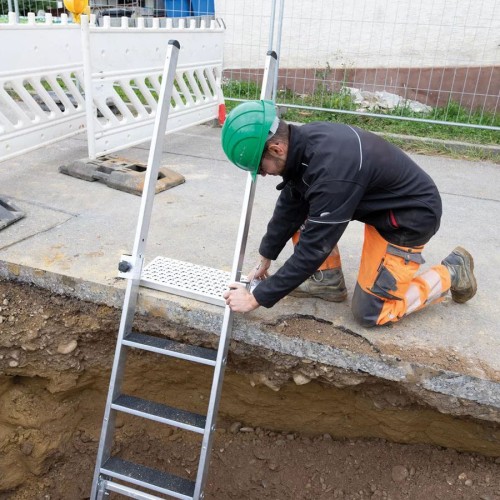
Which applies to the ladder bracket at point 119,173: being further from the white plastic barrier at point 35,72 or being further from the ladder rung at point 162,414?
the ladder rung at point 162,414

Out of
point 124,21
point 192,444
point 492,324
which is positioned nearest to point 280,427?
point 192,444

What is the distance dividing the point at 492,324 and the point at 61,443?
2.65 m

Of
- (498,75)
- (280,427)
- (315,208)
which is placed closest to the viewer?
(315,208)

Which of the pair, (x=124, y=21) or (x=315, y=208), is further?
(x=124, y=21)

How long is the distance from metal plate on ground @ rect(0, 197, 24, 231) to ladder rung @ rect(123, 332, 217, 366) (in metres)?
1.42

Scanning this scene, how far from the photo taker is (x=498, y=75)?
7.05 meters

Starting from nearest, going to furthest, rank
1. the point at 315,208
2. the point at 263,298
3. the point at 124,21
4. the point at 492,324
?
the point at 315,208, the point at 263,298, the point at 492,324, the point at 124,21

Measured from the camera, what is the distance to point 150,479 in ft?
8.35

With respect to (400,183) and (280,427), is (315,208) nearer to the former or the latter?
(400,183)

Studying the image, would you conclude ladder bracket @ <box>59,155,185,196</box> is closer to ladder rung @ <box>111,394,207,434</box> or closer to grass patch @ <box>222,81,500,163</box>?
ladder rung @ <box>111,394,207,434</box>

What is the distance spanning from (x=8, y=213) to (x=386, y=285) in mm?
2580

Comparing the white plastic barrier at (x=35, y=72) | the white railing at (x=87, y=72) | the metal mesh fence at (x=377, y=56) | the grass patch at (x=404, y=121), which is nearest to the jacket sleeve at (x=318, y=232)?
the white railing at (x=87, y=72)

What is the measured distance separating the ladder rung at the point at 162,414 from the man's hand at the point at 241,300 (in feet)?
1.85

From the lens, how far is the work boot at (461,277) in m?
2.88
